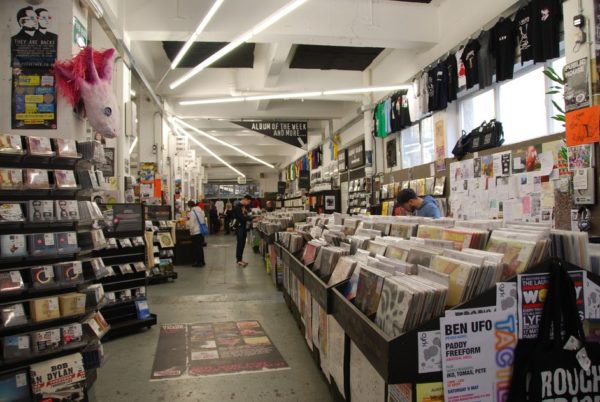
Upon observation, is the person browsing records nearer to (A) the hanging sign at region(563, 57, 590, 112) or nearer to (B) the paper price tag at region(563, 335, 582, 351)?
(A) the hanging sign at region(563, 57, 590, 112)

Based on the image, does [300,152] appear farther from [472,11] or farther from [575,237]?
[575,237]

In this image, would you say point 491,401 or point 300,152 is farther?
point 300,152

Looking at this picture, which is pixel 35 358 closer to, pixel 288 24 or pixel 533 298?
pixel 533 298

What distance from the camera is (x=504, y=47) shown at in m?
5.48

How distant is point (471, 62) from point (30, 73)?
18.2 feet

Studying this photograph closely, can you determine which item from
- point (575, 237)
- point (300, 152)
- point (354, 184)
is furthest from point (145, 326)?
point (300, 152)

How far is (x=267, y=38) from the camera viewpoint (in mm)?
6988

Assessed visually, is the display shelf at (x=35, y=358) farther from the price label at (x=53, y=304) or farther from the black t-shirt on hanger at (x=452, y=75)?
the black t-shirt on hanger at (x=452, y=75)

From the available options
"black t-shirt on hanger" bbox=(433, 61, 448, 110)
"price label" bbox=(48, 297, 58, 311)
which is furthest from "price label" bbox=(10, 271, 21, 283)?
"black t-shirt on hanger" bbox=(433, 61, 448, 110)

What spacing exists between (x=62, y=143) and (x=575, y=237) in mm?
2973

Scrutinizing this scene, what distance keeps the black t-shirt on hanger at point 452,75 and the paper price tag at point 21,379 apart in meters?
6.51

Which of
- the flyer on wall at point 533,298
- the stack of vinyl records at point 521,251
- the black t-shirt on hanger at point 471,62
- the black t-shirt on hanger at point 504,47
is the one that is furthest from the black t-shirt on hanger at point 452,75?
the flyer on wall at point 533,298

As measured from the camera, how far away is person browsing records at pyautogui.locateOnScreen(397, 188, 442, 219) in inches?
209

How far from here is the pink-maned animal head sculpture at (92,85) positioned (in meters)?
3.10
